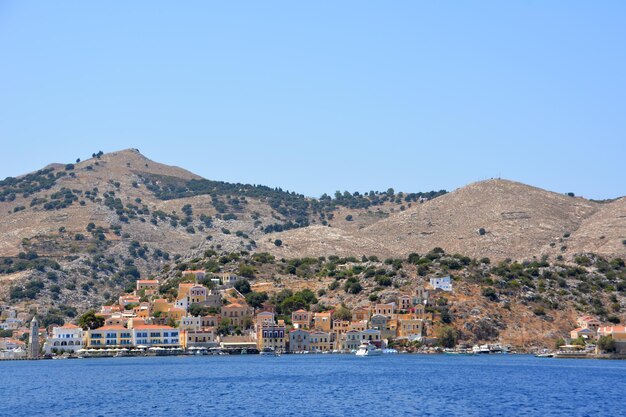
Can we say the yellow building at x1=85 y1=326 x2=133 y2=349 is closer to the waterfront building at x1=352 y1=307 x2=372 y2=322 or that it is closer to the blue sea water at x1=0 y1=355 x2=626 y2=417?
the blue sea water at x1=0 y1=355 x2=626 y2=417

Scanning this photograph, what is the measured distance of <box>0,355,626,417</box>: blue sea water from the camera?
68.8 m

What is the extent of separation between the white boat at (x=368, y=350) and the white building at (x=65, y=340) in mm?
34300

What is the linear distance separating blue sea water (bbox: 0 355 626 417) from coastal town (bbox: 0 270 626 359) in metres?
14.8

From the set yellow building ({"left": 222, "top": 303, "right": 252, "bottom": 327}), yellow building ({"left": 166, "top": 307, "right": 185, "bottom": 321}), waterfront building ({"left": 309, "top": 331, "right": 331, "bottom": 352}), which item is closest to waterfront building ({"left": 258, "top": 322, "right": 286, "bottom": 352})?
waterfront building ({"left": 309, "top": 331, "right": 331, "bottom": 352})

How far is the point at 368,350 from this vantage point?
135 meters

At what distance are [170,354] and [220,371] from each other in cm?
3695

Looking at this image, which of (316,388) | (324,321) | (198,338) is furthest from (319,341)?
(316,388)

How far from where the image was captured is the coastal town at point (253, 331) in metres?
136

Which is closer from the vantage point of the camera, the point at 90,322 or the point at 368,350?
the point at 368,350

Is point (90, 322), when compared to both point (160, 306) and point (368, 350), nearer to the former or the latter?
point (160, 306)

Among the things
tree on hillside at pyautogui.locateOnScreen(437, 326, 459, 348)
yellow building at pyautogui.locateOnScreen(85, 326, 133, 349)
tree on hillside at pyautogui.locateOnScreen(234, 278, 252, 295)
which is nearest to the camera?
tree on hillside at pyautogui.locateOnScreen(437, 326, 459, 348)

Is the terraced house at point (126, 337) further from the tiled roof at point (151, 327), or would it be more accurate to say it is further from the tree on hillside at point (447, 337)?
the tree on hillside at point (447, 337)

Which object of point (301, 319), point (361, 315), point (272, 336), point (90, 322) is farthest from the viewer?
point (301, 319)

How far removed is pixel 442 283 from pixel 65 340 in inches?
1925
